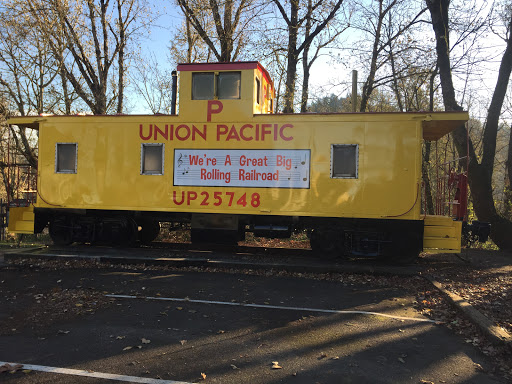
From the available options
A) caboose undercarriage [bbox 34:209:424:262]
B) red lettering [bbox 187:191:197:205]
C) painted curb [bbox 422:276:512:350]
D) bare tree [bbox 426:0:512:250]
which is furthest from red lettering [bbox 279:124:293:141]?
bare tree [bbox 426:0:512:250]

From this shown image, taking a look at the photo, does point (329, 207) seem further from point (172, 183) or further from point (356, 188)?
point (172, 183)

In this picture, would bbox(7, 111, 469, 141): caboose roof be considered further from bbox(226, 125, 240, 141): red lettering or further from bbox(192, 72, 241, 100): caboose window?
bbox(192, 72, 241, 100): caboose window

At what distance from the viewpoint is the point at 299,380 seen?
3449 millimetres

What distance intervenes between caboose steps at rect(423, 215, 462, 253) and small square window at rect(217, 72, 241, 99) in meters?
5.03

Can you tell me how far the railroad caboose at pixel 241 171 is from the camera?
8.12 meters

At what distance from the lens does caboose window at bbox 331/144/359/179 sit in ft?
27.0

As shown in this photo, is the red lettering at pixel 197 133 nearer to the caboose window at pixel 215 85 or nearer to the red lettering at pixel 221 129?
the red lettering at pixel 221 129

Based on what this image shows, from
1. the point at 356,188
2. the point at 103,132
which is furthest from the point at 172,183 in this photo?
the point at 356,188

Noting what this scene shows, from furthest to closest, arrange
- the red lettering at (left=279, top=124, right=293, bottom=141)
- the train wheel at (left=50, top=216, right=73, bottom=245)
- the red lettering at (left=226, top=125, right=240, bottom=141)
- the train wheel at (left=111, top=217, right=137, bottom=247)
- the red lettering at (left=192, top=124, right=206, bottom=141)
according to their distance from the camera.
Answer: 1. the train wheel at (left=50, top=216, right=73, bottom=245)
2. the train wheel at (left=111, top=217, right=137, bottom=247)
3. the red lettering at (left=192, top=124, right=206, bottom=141)
4. the red lettering at (left=226, top=125, right=240, bottom=141)
5. the red lettering at (left=279, top=124, right=293, bottom=141)

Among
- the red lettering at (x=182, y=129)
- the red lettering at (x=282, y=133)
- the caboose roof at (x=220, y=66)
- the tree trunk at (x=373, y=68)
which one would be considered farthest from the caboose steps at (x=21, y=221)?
the tree trunk at (x=373, y=68)

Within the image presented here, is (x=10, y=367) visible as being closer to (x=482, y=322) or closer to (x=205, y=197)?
(x=482, y=322)

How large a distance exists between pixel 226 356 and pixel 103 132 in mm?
6811

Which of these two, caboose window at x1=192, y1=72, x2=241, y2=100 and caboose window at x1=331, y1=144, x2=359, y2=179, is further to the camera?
caboose window at x1=192, y1=72, x2=241, y2=100

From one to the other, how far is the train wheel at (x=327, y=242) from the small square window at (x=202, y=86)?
3916 millimetres
